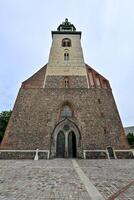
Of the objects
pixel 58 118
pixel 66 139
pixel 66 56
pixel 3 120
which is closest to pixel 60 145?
pixel 66 139

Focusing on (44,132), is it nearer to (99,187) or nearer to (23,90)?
(23,90)

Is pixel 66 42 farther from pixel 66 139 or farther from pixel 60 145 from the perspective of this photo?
pixel 60 145

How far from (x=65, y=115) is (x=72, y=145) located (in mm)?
3011

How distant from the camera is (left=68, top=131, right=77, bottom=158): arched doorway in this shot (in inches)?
783

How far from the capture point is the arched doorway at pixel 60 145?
19.8 metres

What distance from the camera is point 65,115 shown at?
68.8 feet

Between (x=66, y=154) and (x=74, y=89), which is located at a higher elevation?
(x=74, y=89)

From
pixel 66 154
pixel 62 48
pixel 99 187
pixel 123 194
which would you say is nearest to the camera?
pixel 123 194

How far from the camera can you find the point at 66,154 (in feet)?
64.5

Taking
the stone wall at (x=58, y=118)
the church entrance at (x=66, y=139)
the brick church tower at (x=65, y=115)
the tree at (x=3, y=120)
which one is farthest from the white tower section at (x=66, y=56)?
the tree at (x=3, y=120)

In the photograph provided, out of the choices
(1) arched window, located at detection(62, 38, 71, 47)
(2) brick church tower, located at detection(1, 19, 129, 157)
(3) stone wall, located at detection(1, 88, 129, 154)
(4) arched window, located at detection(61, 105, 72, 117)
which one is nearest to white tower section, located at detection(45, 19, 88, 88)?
(1) arched window, located at detection(62, 38, 71, 47)

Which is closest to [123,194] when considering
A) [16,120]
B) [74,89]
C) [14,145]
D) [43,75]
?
[14,145]

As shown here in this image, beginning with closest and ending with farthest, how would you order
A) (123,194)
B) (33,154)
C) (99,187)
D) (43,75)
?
1. (123,194)
2. (99,187)
3. (33,154)
4. (43,75)

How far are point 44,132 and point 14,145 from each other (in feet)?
9.52
